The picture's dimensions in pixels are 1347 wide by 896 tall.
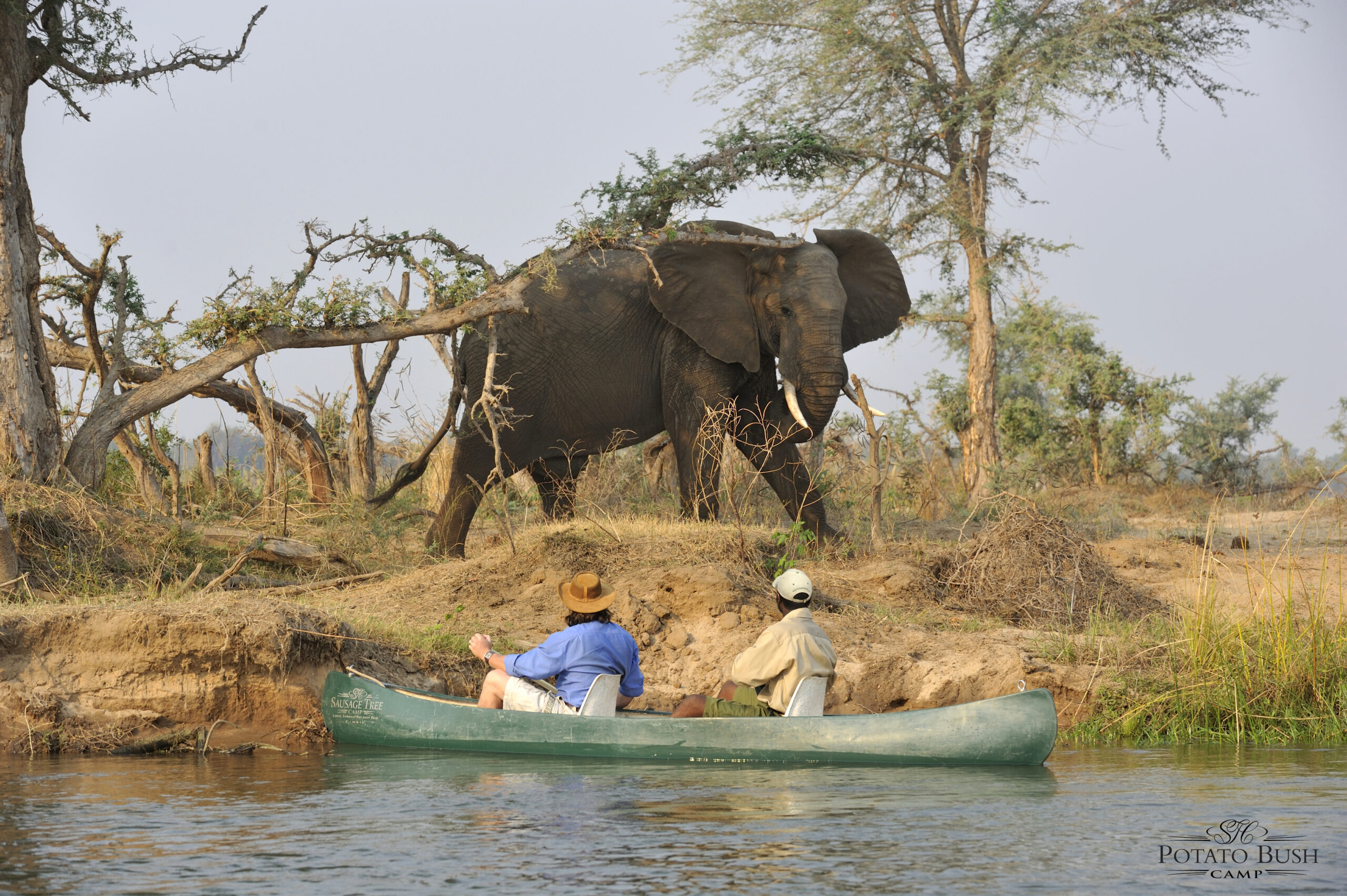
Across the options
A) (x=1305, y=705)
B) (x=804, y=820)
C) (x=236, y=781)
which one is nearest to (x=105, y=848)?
(x=236, y=781)

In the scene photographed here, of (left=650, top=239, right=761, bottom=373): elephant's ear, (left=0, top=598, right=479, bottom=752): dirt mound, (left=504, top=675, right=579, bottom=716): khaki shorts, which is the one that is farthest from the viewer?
(left=650, top=239, right=761, bottom=373): elephant's ear

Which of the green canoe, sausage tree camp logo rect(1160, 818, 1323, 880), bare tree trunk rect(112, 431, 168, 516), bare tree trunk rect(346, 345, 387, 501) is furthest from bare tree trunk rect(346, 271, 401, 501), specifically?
sausage tree camp logo rect(1160, 818, 1323, 880)

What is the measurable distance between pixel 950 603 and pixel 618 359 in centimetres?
440

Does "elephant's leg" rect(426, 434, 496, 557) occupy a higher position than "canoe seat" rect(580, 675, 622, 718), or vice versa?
"elephant's leg" rect(426, 434, 496, 557)

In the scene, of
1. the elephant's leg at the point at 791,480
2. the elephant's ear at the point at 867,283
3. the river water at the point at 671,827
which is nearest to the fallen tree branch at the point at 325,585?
the river water at the point at 671,827

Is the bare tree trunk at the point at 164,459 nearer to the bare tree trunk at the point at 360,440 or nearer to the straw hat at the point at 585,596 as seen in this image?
the bare tree trunk at the point at 360,440

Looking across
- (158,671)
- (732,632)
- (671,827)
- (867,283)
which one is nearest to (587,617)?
(671,827)

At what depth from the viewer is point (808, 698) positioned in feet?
26.1

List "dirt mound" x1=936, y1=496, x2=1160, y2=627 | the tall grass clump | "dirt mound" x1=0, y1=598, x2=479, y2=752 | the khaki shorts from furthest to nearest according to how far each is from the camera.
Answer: "dirt mound" x1=936, y1=496, x2=1160, y2=627, the tall grass clump, "dirt mound" x1=0, y1=598, x2=479, y2=752, the khaki shorts

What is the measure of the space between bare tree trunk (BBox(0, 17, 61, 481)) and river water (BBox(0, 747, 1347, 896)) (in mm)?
4411

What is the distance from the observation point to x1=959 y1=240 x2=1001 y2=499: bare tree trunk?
19.0 meters

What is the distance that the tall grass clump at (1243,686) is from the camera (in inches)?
354

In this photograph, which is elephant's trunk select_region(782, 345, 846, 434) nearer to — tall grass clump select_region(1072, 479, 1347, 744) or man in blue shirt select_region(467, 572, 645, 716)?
tall grass clump select_region(1072, 479, 1347, 744)

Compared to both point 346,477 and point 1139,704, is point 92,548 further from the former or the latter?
point 1139,704
